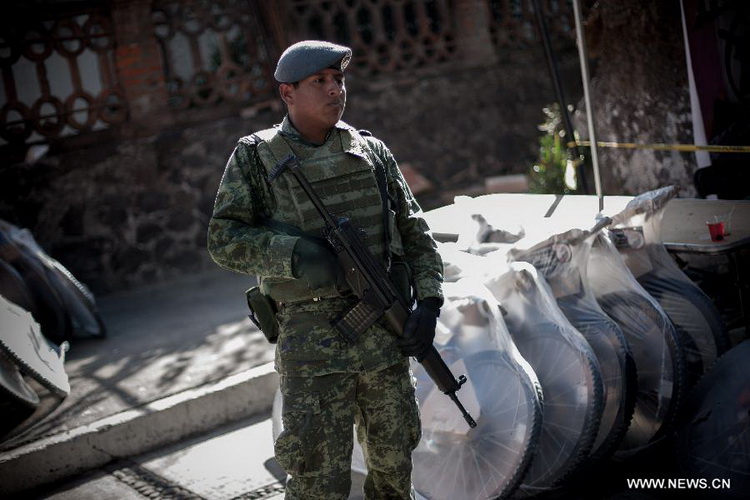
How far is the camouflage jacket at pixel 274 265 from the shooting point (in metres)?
2.99

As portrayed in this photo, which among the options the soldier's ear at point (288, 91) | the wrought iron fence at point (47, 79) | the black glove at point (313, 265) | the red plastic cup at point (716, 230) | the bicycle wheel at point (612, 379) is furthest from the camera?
the wrought iron fence at point (47, 79)

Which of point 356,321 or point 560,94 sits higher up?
point 560,94

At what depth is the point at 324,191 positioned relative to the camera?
310cm

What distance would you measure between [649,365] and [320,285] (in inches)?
76.5

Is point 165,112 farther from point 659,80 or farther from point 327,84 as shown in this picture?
point 327,84

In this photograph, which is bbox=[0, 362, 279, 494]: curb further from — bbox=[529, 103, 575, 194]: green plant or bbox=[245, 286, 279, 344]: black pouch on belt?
bbox=[529, 103, 575, 194]: green plant

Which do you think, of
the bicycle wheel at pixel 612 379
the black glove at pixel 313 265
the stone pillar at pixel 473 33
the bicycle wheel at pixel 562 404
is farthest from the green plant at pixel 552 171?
the black glove at pixel 313 265

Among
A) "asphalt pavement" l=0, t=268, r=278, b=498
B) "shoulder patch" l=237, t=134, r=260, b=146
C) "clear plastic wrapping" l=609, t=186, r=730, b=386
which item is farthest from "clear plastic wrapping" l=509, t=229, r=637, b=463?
"asphalt pavement" l=0, t=268, r=278, b=498

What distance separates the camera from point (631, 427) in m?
4.19

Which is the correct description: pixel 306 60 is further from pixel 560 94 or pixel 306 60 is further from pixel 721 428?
pixel 560 94

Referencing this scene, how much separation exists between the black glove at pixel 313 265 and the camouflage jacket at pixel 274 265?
0.15 feet

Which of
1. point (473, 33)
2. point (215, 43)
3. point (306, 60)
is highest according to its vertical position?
point (215, 43)

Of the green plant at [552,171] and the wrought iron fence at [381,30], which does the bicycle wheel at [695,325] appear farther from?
the wrought iron fence at [381,30]
